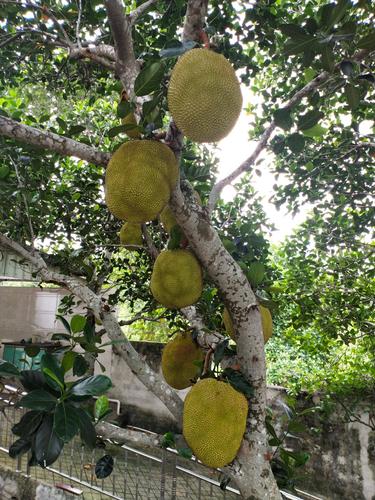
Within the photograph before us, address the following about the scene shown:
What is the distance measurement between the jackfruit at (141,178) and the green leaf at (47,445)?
733 millimetres

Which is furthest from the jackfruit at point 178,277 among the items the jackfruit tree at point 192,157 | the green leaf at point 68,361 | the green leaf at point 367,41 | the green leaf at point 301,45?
the green leaf at point 367,41

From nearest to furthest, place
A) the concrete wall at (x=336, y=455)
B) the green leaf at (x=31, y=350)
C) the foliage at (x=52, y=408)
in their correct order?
the foliage at (x=52, y=408) < the green leaf at (x=31, y=350) < the concrete wall at (x=336, y=455)

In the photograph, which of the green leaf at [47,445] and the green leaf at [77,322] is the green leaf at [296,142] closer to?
the green leaf at [77,322]

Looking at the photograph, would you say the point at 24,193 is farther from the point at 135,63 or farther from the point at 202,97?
the point at 202,97

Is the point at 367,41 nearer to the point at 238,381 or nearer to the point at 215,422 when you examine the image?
the point at 238,381

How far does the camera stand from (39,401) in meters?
1.35

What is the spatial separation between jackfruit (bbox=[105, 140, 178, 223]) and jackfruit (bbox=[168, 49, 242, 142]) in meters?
0.15

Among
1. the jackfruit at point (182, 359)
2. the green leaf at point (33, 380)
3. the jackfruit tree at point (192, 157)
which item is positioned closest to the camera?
the jackfruit tree at point (192, 157)

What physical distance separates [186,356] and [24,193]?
126 centimetres

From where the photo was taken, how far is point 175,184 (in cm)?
133

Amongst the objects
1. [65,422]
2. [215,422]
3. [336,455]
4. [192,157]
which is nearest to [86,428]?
[65,422]

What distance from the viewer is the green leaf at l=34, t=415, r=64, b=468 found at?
135cm

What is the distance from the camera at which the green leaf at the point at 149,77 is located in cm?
118

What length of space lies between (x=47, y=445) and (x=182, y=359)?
75 centimetres
